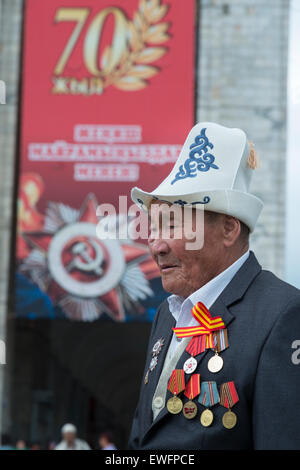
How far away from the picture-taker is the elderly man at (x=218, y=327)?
2941mm

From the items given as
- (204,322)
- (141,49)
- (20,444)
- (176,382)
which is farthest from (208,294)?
(20,444)

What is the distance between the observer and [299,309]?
9.97ft

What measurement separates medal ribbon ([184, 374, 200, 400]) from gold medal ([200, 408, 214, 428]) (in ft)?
0.28

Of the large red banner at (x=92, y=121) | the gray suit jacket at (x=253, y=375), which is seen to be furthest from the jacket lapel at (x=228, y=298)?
the large red banner at (x=92, y=121)

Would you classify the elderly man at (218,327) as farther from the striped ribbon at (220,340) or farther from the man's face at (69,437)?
the man's face at (69,437)

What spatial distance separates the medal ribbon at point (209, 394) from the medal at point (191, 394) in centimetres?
2

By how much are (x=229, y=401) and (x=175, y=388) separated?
0.89 ft

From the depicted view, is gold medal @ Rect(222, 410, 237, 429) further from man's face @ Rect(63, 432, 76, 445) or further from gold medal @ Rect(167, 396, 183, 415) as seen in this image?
man's face @ Rect(63, 432, 76, 445)

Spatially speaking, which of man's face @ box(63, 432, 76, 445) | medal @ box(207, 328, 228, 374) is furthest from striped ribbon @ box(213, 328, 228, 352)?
man's face @ box(63, 432, 76, 445)

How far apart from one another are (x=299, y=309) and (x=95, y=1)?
14.0 metres

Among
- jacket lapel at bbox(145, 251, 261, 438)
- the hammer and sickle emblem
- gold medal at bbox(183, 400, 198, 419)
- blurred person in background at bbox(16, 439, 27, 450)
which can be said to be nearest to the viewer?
gold medal at bbox(183, 400, 198, 419)

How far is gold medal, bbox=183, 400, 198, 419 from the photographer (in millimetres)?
3094

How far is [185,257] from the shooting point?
3.26 m

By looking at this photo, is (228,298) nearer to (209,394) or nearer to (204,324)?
(204,324)
